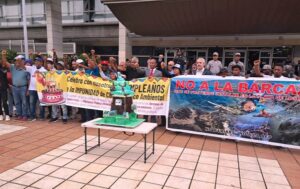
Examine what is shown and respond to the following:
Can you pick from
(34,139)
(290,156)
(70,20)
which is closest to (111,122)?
(34,139)

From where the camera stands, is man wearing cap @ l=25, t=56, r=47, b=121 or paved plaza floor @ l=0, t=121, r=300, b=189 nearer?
paved plaza floor @ l=0, t=121, r=300, b=189

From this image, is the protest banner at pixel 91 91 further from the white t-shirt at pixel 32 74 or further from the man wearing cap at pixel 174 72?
the man wearing cap at pixel 174 72

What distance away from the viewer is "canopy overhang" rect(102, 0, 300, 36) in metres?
7.75

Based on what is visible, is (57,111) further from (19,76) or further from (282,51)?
(282,51)

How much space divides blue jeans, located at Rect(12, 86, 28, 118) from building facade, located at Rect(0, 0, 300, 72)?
30.1ft

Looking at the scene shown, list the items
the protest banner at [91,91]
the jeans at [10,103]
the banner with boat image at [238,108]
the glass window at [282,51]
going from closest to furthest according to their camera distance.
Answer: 1. the banner with boat image at [238,108]
2. the protest banner at [91,91]
3. the jeans at [10,103]
4. the glass window at [282,51]

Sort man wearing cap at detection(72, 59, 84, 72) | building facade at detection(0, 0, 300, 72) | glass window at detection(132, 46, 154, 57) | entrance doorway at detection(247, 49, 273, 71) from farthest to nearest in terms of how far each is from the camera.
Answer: glass window at detection(132, 46, 154, 57) < entrance doorway at detection(247, 49, 273, 71) < building facade at detection(0, 0, 300, 72) < man wearing cap at detection(72, 59, 84, 72)

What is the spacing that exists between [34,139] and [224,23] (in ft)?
24.5

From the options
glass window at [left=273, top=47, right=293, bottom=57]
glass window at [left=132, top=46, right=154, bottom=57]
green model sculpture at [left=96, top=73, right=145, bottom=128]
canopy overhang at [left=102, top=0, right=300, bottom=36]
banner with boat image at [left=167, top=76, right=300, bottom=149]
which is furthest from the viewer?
glass window at [left=132, top=46, right=154, bottom=57]

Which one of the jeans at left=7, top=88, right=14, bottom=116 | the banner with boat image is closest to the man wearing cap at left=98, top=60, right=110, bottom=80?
the banner with boat image

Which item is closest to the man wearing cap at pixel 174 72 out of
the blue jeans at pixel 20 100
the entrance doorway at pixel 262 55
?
the blue jeans at pixel 20 100

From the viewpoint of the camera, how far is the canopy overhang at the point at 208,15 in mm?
7750

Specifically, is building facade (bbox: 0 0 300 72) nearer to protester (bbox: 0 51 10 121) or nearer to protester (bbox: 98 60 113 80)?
protester (bbox: 98 60 113 80)

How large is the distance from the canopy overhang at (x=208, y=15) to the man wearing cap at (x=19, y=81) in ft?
11.3
